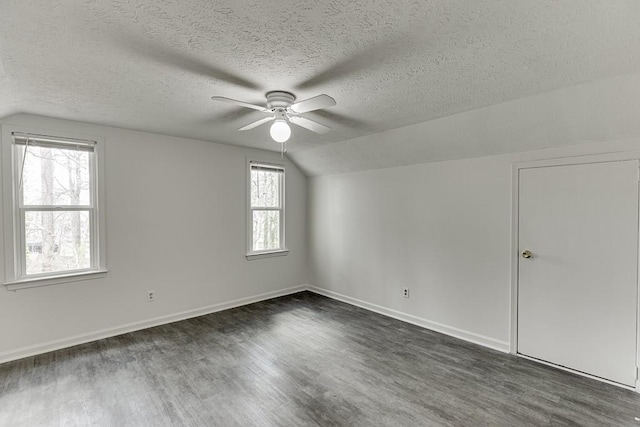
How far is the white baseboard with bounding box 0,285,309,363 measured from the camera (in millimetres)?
2912

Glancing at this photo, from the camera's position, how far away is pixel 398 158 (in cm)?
385

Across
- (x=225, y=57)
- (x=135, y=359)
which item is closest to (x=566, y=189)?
(x=225, y=57)

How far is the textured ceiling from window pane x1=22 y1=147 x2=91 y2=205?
1.62 feet

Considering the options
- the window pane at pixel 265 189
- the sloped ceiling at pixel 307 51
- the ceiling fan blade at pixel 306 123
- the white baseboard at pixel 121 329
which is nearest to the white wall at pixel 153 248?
the white baseboard at pixel 121 329

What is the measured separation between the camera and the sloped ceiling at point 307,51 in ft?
4.64

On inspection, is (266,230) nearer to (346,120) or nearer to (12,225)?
(346,120)

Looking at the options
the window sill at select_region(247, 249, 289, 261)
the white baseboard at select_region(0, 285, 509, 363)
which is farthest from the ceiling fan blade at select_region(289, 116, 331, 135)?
the white baseboard at select_region(0, 285, 509, 363)

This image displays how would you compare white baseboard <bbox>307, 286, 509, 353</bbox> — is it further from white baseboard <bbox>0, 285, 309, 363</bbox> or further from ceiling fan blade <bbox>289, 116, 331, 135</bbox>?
ceiling fan blade <bbox>289, 116, 331, 135</bbox>

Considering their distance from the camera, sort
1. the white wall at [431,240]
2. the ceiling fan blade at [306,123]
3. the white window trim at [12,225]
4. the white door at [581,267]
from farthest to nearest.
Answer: the white wall at [431,240] < the white window trim at [12,225] < the ceiling fan blade at [306,123] < the white door at [581,267]

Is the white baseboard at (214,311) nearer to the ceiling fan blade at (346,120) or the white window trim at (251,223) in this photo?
the white window trim at (251,223)

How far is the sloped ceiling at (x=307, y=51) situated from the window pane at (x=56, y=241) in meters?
1.04

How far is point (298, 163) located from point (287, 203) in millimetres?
→ 705

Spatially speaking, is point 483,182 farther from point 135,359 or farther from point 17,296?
point 17,296

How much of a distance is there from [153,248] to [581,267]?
4.52 meters
